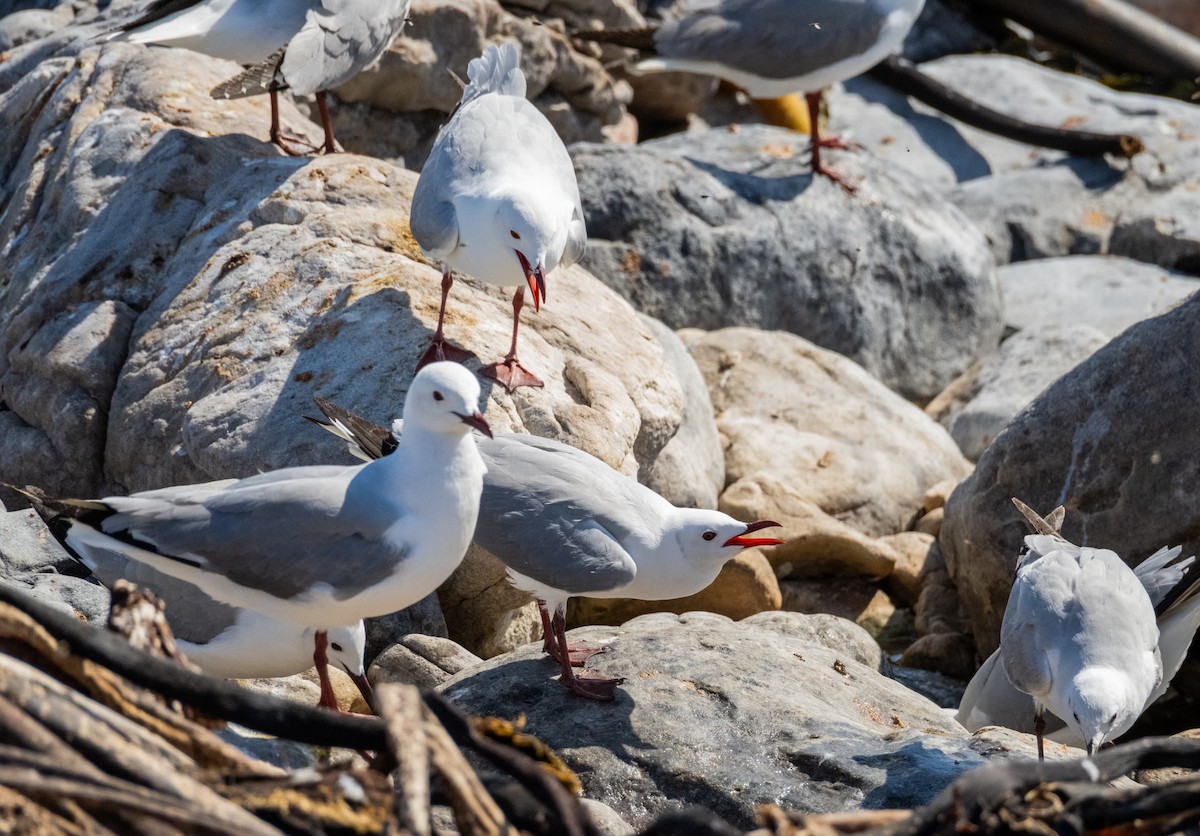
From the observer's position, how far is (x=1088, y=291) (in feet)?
36.4

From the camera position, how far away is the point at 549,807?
8.59 feet

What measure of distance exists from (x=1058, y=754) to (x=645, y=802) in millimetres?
1592

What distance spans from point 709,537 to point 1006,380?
528cm

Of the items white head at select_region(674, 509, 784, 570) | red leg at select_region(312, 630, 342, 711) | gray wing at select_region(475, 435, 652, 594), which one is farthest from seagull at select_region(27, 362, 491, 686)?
white head at select_region(674, 509, 784, 570)

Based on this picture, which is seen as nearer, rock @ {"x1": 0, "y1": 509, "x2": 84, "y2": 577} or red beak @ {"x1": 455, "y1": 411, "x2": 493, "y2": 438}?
→ red beak @ {"x1": 455, "y1": 411, "x2": 493, "y2": 438}

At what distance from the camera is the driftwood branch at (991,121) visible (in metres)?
12.8

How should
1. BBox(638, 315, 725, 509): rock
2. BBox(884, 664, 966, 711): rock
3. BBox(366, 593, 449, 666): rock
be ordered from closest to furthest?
BBox(366, 593, 449, 666): rock < BBox(884, 664, 966, 711): rock < BBox(638, 315, 725, 509): rock

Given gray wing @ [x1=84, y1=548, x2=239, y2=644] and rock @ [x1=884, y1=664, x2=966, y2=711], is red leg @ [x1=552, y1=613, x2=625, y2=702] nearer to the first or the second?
gray wing @ [x1=84, y1=548, x2=239, y2=644]

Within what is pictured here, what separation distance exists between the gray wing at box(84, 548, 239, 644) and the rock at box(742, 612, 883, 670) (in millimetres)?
2307

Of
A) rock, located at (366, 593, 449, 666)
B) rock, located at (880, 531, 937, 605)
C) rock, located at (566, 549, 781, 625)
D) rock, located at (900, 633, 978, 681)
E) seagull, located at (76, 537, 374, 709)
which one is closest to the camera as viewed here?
seagull, located at (76, 537, 374, 709)

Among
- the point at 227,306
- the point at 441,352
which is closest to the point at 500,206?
the point at 441,352

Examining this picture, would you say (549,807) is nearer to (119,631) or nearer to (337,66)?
(119,631)

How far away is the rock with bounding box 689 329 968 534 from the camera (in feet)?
26.3

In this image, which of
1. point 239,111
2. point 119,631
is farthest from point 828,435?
point 119,631
